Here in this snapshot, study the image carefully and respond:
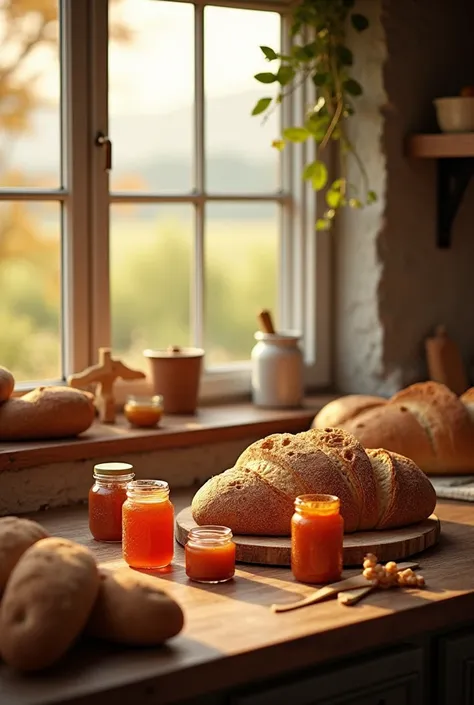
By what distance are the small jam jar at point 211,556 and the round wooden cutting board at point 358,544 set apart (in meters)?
0.09

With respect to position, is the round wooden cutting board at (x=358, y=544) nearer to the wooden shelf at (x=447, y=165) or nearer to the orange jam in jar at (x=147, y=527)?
the orange jam in jar at (x=147, y=527)

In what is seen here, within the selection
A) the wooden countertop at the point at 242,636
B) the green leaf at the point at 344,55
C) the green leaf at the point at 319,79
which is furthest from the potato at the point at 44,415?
the green leaf at the point at 344,55

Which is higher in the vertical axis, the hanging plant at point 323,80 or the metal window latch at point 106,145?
the hanging plant at point 323,80

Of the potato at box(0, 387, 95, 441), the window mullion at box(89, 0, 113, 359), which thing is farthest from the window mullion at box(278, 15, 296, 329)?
the potato at box(0, 387, 95, 441)

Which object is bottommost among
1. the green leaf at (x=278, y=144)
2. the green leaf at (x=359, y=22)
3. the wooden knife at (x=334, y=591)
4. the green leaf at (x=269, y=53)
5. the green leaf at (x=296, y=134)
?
the wooden knife at (x=334, y=591)

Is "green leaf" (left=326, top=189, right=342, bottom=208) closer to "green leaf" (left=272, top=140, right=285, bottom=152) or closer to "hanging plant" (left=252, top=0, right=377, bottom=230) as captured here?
"hanging plant" (left=252, top=0, right=377, bottom=230)

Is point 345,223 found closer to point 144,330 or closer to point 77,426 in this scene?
point 144,330

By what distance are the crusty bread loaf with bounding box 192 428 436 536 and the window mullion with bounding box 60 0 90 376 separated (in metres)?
0.77

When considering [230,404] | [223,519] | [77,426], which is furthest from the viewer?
[230,404]

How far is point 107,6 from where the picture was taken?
2820 millimetres

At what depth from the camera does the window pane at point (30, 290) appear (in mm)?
2791

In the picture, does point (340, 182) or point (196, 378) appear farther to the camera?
point (340, 182)

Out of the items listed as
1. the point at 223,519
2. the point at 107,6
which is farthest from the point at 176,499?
the point at 107,6

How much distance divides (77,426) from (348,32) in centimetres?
132
